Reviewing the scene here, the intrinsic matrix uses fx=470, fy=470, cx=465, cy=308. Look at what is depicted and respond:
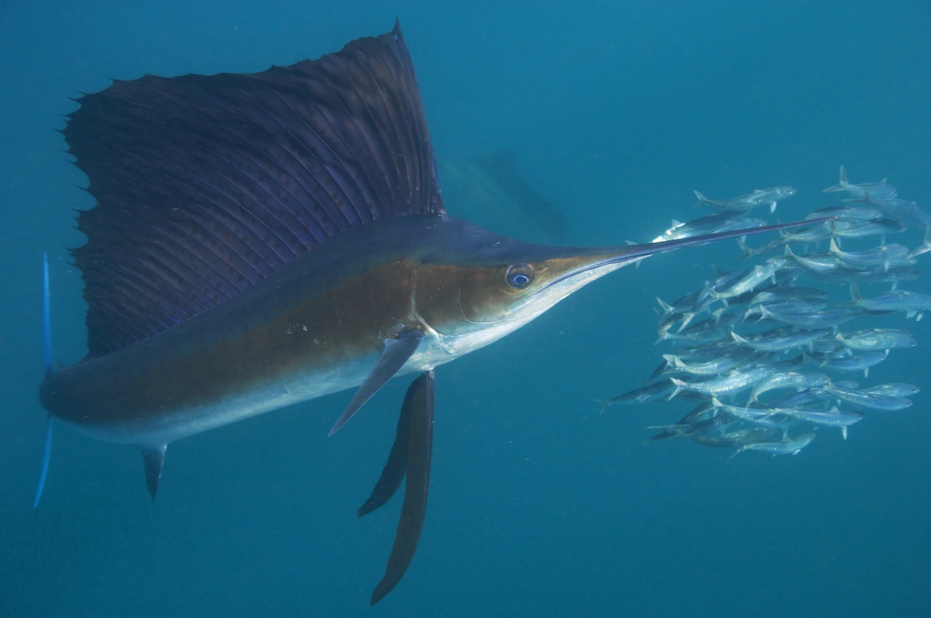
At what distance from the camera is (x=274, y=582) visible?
623cm

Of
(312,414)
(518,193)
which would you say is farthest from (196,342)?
(518,193)

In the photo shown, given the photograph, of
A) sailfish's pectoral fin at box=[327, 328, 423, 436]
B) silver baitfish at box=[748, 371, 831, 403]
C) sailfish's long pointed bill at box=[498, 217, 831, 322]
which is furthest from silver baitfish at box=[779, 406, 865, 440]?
sailfish's pectoral fin at box=[327, 328, 423, 436]

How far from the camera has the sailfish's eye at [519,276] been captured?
1389 millimetres

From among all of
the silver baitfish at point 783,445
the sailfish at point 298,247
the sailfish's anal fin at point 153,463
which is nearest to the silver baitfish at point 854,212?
the silver baitfish at point 783,445

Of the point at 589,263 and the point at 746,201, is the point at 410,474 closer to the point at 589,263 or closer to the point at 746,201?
the point at 589,263

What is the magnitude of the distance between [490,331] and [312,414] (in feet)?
16.0

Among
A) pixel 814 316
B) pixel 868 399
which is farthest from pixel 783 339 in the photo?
pixel 868 399

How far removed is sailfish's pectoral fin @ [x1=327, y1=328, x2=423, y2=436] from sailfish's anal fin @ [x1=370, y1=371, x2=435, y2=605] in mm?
259

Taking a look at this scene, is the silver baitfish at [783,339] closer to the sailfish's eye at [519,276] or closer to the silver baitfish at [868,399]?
the silver baitfish at [868,399]

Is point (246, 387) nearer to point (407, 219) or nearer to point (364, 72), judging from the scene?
point (407, 219)

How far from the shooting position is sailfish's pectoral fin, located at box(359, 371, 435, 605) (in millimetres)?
1573

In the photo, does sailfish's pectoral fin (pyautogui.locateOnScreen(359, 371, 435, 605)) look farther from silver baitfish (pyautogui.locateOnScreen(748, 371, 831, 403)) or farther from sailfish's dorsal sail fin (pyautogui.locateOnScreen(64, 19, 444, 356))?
silver baitfish (pyautogui.locateOnScreen(748, 371, 831, 403))

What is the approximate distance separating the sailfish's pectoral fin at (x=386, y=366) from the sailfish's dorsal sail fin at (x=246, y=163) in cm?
48

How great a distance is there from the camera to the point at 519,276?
140 centimetres
